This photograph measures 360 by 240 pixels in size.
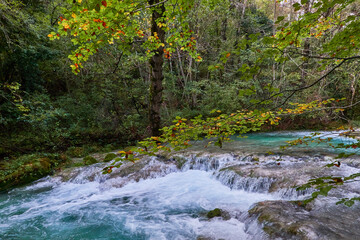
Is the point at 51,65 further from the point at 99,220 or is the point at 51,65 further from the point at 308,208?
the point at 308,208

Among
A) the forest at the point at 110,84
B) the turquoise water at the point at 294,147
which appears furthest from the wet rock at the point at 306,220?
the forest at the point at 110,84

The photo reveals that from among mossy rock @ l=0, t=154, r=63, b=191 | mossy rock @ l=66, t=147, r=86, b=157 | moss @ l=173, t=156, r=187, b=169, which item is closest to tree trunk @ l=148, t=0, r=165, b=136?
moss @ l=173, t=156, r=187, b=169

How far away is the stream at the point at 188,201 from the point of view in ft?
12.1

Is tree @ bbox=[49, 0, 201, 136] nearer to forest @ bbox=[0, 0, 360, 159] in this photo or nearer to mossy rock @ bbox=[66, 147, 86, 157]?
forest @ bbox=[0, 0, 360, 159]

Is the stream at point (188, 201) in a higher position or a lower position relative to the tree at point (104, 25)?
lower

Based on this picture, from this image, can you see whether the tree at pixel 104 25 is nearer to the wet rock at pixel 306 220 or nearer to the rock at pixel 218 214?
the rock at pixel 218 214

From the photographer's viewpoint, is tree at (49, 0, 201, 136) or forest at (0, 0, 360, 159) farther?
forest at (0, 0, 360, 159)

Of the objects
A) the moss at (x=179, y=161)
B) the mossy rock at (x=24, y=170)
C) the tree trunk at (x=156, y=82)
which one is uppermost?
the tree trunk at (x=156, y=82)

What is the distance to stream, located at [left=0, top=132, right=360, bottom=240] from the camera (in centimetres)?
368

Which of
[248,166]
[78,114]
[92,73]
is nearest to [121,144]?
[78,114]

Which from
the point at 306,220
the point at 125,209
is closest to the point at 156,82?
the point at 125,209

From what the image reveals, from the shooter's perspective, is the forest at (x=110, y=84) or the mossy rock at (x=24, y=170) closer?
the mossy rock at (x=24, y=170)

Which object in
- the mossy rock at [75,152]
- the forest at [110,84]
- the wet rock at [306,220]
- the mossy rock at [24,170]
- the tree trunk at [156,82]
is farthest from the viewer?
the mossy rock at [75,152]

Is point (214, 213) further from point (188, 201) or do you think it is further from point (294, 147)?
point (294, 147)
